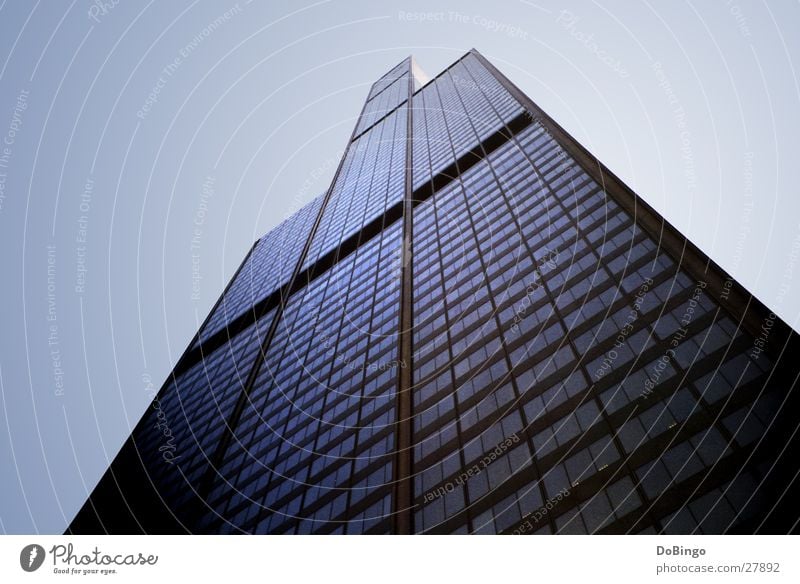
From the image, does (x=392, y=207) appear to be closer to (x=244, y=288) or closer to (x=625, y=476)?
(x=244, y=288)

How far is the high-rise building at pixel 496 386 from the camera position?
19516 millimetres

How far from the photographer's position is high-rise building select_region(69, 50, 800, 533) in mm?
19516

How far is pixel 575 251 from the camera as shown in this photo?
111ft

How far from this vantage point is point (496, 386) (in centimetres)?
2878
